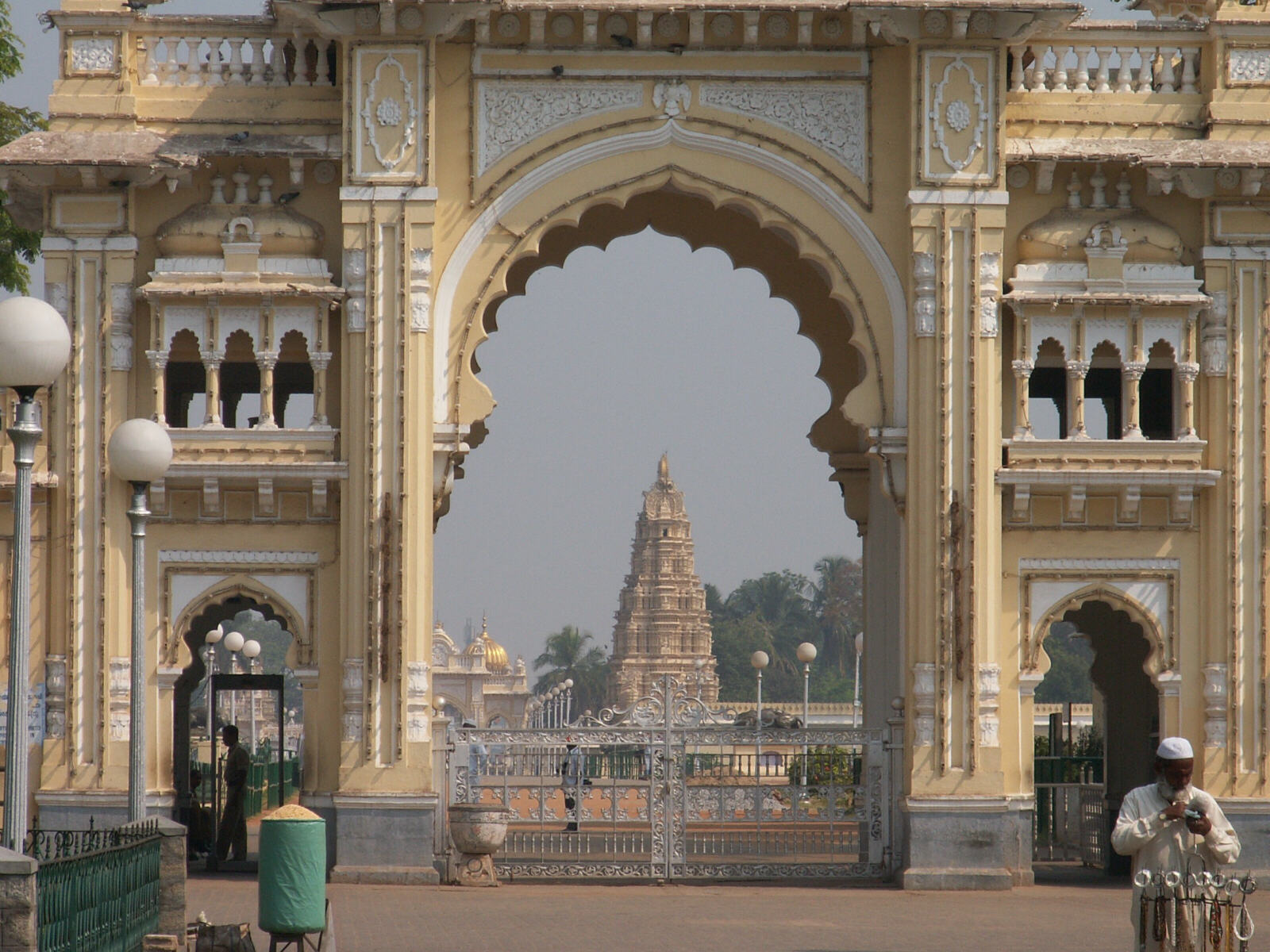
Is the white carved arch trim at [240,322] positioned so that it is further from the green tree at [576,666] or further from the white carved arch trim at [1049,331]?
the green tree at [576,666]

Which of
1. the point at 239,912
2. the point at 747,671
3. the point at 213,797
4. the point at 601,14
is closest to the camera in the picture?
the point at 239,912

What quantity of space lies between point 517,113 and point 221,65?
8.63 feet

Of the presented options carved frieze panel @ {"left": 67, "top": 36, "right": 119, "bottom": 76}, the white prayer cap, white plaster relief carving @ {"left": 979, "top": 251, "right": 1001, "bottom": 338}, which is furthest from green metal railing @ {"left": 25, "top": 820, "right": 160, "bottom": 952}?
white plaster relief carving @ {"left": 979, "top": 251, "right": 1001, "bottom": 338}

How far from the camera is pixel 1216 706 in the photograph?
17.3 metres

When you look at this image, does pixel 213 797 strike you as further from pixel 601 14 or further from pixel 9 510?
pixel 601 14

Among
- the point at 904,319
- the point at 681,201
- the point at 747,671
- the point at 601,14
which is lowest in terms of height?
the point at 747,671

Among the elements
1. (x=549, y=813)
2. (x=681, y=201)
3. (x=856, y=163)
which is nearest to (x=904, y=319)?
(x=856, y=163)

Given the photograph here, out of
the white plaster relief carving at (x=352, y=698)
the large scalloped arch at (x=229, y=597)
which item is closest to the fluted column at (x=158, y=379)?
the large scalloped arch at (x=229, y=597)

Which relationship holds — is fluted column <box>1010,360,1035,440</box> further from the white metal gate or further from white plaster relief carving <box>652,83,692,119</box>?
white plaster relief carving <box>652,83,692,119</box>

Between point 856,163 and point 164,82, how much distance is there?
606cm

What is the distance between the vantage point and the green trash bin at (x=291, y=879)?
10852 mm

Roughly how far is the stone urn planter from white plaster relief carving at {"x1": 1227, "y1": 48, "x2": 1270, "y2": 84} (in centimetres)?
895

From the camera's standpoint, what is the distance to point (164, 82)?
17797 millimetres

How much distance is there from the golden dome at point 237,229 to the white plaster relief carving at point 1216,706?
846 centimetres
